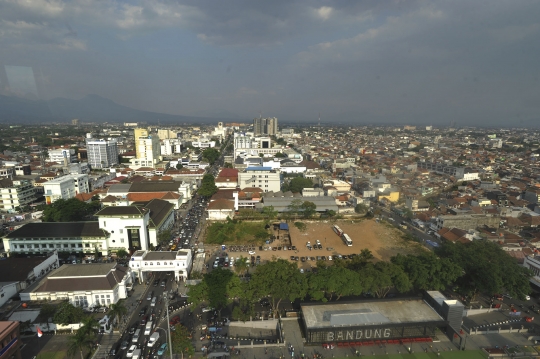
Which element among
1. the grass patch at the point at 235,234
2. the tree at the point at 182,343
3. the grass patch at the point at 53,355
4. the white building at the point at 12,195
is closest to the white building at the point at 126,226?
A: the grass patch at the point at 235,234

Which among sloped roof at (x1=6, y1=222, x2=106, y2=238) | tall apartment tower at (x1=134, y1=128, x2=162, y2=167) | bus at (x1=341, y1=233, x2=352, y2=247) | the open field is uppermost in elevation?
tall apartment tower at (x1=134, y1=128, x2=162, y2=167)

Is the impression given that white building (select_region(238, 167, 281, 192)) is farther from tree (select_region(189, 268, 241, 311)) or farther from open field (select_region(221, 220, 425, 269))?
tree (select_region(189, 268, 241, 311))

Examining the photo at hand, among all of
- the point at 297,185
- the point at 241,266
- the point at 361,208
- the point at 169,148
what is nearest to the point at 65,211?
the point at 241,266

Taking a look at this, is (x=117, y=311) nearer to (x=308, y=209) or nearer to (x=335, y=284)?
(x=335, y=284)

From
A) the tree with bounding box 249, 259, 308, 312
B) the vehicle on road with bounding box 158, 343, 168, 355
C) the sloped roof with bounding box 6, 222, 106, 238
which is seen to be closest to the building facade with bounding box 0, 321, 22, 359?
the vehicle on road with bounding box 158, 343, 168, 355

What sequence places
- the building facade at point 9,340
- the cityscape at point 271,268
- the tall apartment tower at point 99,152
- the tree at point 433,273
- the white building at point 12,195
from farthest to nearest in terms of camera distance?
the tall apartment tower at point 99,152, the white building at point 12,195, the tree at point 433,273, the cityscape at point 271,268, the building facade at point 9,340

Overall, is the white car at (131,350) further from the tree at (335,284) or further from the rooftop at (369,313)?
the tree at (335,284)
